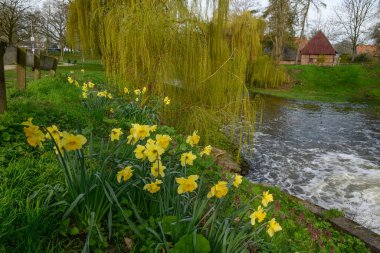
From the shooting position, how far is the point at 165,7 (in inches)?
174

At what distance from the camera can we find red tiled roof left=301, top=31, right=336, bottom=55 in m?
40.6

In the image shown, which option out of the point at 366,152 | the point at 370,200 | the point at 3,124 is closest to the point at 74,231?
the point at 3,124

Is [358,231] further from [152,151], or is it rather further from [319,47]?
[319,47]

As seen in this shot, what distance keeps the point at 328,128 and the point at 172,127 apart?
28.2ft

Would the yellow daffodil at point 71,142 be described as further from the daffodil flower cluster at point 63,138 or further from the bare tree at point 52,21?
the bare tree at point 52,21

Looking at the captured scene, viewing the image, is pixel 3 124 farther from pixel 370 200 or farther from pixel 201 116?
pixel 370 200

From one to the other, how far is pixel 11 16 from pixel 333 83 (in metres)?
31.4

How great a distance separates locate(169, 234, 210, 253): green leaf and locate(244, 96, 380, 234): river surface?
3427 mm

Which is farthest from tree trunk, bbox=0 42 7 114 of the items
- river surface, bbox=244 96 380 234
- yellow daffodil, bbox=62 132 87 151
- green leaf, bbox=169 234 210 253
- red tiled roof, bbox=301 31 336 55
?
red tiled roof, bbox=301 31 336 55

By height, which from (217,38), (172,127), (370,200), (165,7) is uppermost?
(165,7)

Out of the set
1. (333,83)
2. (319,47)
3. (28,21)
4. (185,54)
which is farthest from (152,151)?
(319,47)

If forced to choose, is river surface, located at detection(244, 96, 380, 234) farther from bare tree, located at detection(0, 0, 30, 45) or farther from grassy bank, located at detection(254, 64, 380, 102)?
bare tree, located at detection(0, 0, 30, 45)

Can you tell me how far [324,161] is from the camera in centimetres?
727

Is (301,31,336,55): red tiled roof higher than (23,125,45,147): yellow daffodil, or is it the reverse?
(301,31,336,55): red tiled roof
